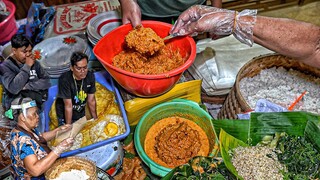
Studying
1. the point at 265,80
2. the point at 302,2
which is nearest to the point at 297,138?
the point at 265,80

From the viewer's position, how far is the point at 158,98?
8.19 ft

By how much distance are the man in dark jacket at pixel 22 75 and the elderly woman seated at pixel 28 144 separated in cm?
56

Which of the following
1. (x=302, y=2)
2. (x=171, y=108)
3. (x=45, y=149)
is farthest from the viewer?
(x=302, y=2)

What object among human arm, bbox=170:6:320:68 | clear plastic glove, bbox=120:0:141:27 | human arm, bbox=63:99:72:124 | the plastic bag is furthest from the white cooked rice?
the plastic bag

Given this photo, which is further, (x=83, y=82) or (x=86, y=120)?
(x=86, y=120)

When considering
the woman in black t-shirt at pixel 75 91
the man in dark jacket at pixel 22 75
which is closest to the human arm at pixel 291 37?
the woman in black t-shirt at pixel 75 91

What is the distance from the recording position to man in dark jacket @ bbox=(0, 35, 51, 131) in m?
2.44

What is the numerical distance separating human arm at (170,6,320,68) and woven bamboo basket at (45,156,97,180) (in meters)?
1.10

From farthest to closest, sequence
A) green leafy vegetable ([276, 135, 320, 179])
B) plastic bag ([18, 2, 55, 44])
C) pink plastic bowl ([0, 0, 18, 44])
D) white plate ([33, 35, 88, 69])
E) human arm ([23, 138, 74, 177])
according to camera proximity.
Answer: plastic bag ([18, 2, 55, 44])
pink plastic bowl ([0, 0, 18, 44])
white plate ([33, 35, 88, 69])
human arm ([23, 138, 74, 177])
green leafy vegetable ([276, 135, 320, 179])

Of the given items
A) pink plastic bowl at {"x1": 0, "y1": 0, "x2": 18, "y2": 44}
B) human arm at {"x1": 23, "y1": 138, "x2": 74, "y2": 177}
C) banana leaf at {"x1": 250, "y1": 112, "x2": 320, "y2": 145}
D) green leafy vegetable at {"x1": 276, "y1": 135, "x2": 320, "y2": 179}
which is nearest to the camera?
green leafy vegetable at {"x1": 276, "y1": 135, "x2": 320, "y2": 179}

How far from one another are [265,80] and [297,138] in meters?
0.76

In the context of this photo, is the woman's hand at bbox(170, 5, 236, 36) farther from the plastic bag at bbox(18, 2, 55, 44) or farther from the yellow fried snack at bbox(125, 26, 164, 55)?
the plastic bag at bbox(18, 2, 55, 44)

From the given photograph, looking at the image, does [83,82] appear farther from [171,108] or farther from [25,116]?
[171,108]

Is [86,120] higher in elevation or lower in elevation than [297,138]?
lower
